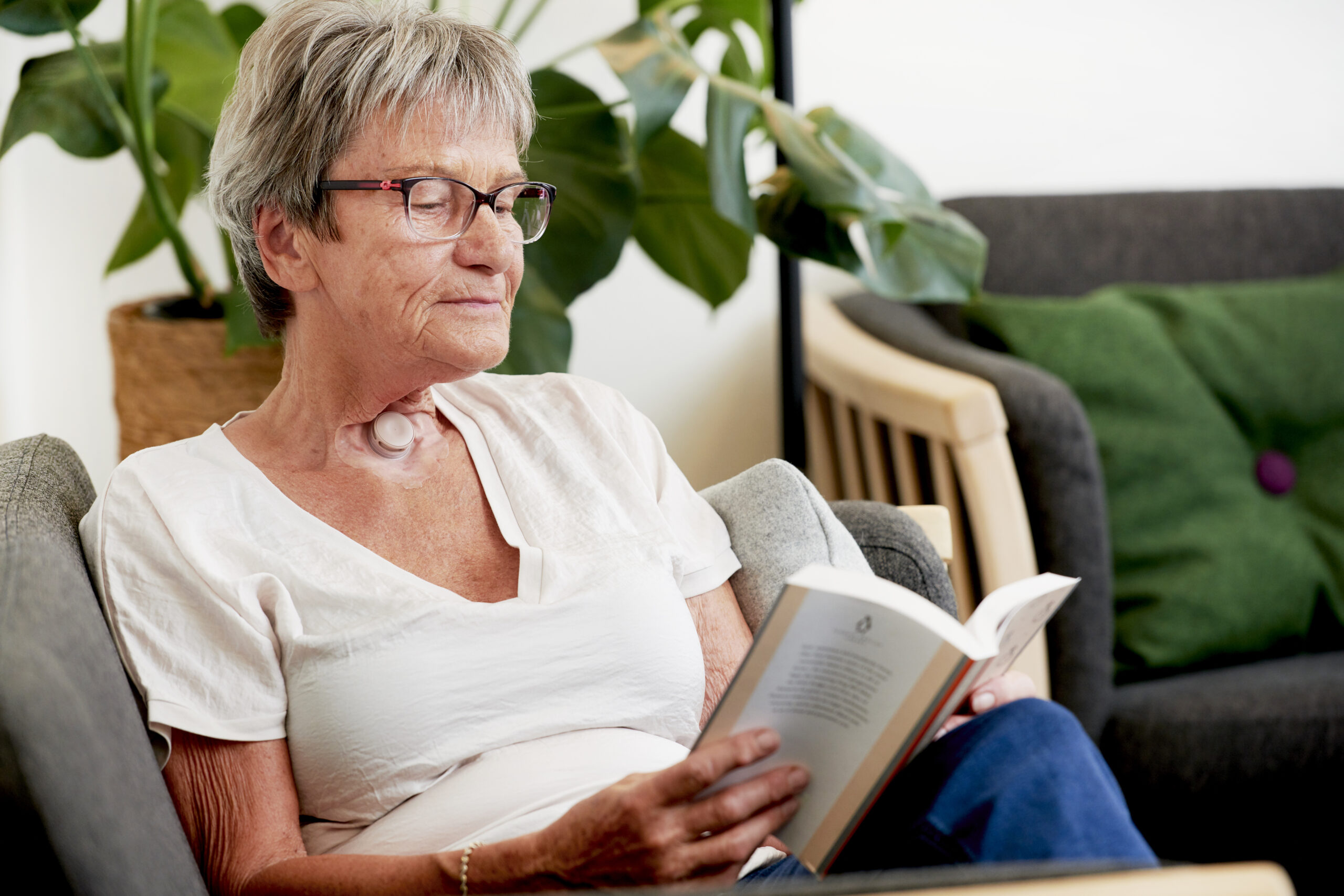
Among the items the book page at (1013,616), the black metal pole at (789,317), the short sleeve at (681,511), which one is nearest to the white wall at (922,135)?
the black metal pole at (789,317)

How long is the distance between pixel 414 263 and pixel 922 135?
5.30 feet

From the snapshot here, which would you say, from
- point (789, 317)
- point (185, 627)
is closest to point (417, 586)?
point (185, 627)

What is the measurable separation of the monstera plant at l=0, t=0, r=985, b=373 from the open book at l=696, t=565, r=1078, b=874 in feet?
2.80

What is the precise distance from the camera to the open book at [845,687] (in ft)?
2.32

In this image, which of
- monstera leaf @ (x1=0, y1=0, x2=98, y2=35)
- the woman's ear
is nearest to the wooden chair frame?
the woman's ear

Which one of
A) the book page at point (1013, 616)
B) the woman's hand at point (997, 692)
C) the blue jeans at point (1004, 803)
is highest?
the book page at point (1013, 616)

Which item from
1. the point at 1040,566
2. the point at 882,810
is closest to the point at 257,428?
the point at 882,810

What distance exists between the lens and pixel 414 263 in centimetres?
98

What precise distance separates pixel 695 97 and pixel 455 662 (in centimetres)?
155

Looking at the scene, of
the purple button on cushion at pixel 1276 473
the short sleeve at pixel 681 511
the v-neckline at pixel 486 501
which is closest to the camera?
Answer: the v-neckline at pixel 486 501

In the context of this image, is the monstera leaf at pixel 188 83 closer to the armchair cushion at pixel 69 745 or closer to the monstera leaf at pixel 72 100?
the monstera leaf at pixel 72 100

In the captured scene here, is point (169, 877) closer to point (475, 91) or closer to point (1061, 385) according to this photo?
point (475, 91)

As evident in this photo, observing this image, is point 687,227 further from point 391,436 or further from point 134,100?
point 391,436

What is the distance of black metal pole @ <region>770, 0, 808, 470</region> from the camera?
6.42 ft
